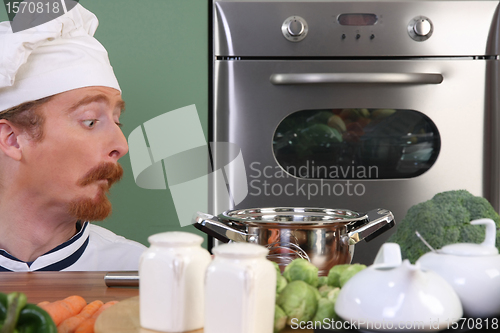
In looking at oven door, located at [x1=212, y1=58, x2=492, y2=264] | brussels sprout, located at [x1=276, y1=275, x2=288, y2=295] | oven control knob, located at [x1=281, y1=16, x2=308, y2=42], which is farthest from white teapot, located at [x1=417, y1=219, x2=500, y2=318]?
oven control knob, located at [x1=281, y1=16, x2=308, y2=42]

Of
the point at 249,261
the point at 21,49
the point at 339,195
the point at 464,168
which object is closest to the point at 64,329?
the point at 249,261

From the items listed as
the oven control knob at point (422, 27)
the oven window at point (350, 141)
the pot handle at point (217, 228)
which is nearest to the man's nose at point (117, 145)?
the oven window at point (350, 141)

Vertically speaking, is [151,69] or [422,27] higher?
[422,27]

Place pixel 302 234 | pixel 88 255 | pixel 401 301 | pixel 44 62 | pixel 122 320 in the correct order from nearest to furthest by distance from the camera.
A: pixel 401 301
pixel 122 320
pixel 302 234
pixel 44 62
pixel 88 255

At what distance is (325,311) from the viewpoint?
58 centimetres

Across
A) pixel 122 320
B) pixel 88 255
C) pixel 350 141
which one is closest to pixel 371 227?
pixel 122 320

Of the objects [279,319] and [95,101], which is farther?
[95,101]

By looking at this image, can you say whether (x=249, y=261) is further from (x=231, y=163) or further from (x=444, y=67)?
(x=444, y=67)

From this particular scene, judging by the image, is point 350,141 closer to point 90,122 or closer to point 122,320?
point 90,122

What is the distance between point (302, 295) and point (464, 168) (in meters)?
1.14

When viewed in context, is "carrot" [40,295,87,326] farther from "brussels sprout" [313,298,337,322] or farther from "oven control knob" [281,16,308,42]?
"oven control knob" [281,16,308,42]

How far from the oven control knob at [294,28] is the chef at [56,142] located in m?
0.53

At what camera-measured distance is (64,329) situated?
24.2 inches

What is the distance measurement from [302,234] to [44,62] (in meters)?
0.92
